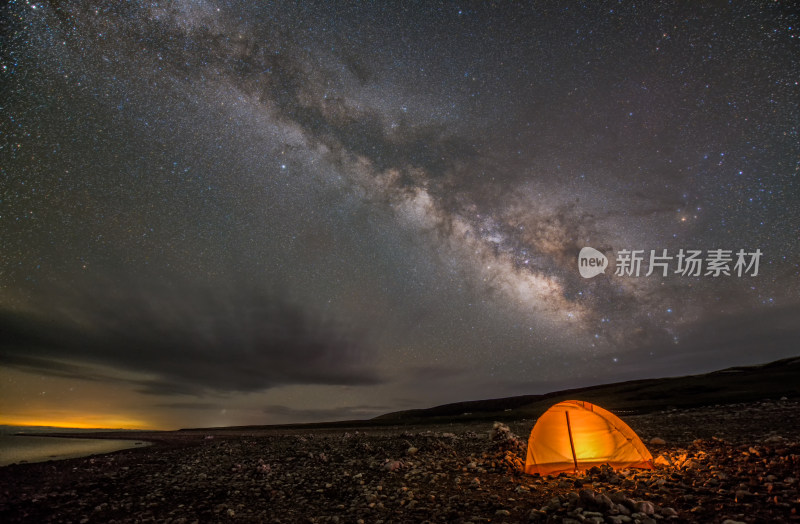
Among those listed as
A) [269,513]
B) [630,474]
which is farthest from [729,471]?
[269,513]

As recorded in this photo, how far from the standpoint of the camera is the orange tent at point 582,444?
11086 millimetres

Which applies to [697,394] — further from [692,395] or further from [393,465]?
[393,465]

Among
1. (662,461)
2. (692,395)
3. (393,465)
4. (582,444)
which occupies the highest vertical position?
(582,444)

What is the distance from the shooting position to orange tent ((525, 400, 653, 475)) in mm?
11086

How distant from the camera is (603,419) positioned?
1166cm

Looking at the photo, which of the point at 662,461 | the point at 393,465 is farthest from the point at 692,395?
the point at 393,465

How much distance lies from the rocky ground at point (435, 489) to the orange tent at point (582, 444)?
545 millimetres

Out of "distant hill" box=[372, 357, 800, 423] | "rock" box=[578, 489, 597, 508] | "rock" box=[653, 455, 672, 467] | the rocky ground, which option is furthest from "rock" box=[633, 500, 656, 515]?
"distant hill" box=[372, 357, 800, 423]

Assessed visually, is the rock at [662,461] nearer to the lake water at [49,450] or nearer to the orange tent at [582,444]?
the orange tent at [582,444]

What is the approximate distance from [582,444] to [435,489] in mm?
4922

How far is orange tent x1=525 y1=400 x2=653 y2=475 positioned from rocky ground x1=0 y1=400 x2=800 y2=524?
0.54 meters

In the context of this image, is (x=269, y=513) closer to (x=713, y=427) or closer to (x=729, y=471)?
(x=729, y=471)

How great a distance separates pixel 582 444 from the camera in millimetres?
11492

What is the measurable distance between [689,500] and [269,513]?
9991mm
